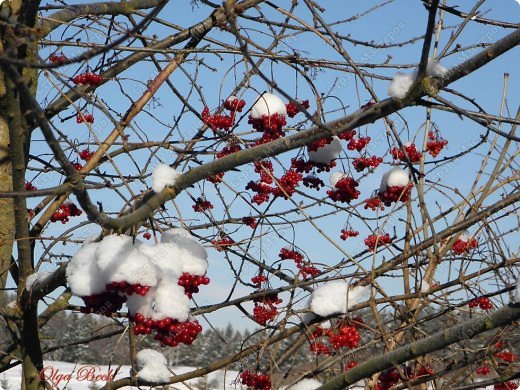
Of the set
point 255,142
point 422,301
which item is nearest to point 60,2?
point 255,142

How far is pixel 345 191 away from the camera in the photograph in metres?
3.79

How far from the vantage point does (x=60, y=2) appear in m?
4.03

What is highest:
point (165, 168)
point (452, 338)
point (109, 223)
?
point (165, 168)

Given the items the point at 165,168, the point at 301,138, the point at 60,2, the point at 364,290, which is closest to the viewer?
the point at 301,138

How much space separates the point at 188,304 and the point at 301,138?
632 mm

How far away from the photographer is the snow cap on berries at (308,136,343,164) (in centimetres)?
359

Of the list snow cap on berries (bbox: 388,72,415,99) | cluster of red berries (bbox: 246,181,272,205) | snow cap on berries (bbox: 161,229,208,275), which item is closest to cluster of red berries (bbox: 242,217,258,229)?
cluster of red berries (bbox: 246,181,272,205)

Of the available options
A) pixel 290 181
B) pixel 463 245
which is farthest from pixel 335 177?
pixel 463 245

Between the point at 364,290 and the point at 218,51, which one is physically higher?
the point at 218,51

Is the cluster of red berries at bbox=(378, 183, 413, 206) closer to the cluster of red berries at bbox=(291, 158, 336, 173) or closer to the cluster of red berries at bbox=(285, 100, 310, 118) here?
the cluster of red berries at bbox=(291, 158, 336, 173)

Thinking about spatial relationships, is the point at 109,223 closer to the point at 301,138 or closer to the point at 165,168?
the point at 165,168

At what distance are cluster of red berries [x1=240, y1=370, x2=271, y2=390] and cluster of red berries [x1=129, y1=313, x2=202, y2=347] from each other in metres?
1.03

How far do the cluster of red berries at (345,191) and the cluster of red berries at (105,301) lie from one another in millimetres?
1928

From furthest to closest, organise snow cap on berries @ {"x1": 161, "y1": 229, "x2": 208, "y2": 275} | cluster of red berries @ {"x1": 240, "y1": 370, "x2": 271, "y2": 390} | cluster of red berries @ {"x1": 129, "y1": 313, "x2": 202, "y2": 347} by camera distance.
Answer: cluster of red berries @ {"x1": 240, "y1": 370, "x2": 271, "y2": 390}, snow cap on berries @ {"x1": 161, "y1": 229, "x2": 208, "y2": 275}, cluster of red berries @ {"x1": 129, "y1": 313, "x2": 202, "y2": 347}
